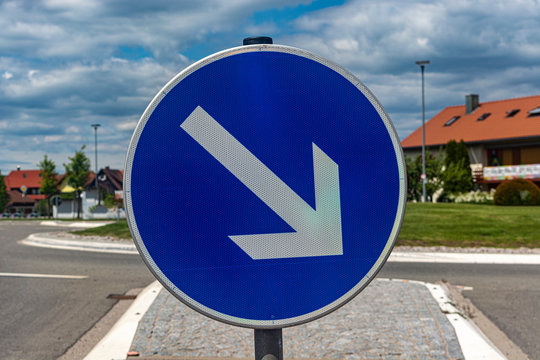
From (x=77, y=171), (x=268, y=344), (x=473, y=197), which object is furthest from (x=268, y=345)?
(x=77, y=171)

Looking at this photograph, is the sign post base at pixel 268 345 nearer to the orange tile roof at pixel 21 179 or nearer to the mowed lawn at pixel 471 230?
the mowed lawn at pixel 471 230

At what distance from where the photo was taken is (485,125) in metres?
50.0

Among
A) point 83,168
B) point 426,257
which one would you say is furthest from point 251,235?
point 83,168

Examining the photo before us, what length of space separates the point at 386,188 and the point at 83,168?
219ft

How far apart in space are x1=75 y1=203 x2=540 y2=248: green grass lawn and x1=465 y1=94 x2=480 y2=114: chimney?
3519 cm

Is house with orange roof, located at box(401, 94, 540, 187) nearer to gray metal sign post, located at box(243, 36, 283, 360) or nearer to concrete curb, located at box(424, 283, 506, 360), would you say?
concrete curb, located at box(424, 283, 506, 360)

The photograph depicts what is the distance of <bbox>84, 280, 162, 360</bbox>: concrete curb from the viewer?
5.30m

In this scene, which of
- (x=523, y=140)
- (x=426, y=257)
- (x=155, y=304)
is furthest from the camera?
(x=523, y=140)

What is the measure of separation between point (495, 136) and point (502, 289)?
41252 millimetres

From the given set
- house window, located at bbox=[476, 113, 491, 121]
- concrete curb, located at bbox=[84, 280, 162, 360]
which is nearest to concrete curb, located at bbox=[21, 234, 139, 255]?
concrete curb, located at bbox=[84, 280, 162, 360]

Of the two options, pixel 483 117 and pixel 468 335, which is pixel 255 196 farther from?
pixel 483 117

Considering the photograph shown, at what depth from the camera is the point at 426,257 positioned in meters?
13.3

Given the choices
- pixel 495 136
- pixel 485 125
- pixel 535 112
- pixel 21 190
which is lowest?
pixel 21 190

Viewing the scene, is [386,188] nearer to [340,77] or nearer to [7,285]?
[340,77]
